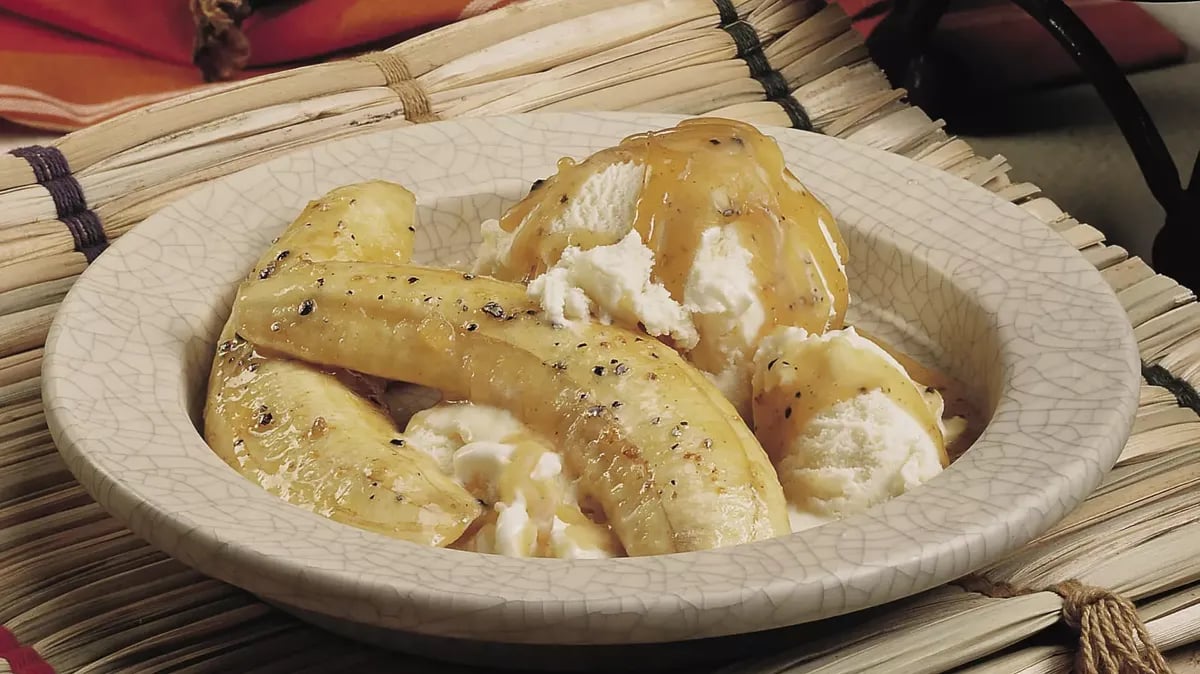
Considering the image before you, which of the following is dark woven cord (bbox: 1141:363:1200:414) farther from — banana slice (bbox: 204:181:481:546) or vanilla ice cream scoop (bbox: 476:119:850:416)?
banana slice (bbox: 204:181:481:546)

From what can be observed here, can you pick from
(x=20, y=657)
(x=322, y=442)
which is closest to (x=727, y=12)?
(x=322, y=442)

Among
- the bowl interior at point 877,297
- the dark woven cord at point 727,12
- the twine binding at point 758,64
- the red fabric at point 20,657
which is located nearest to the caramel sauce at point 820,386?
the bowl interior at point 877,297

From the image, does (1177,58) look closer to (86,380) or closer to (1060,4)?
(1060,4)

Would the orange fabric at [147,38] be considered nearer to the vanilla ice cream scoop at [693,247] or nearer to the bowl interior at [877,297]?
the bowl interior at [877,297]

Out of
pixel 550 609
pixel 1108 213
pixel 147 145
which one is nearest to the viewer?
pixel 550 609

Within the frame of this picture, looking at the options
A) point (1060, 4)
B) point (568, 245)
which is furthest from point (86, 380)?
point (1060, 4)
